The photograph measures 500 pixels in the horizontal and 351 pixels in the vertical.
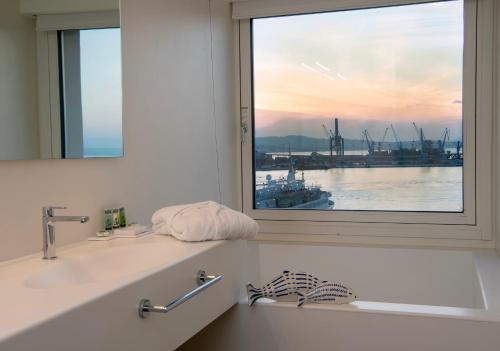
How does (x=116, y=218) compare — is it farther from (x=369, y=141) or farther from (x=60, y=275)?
(x=369, y=141)

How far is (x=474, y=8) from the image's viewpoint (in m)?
3.05

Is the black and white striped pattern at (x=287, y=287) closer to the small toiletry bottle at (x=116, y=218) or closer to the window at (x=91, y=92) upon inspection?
the small toiletry bottle at (x=116, y=218)

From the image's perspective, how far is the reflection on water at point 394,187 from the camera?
320cm

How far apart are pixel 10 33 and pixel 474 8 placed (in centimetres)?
247

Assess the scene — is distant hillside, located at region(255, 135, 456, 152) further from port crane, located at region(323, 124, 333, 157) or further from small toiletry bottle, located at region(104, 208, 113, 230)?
small toiletry bottle, located at region(104, 208, 113, 230)

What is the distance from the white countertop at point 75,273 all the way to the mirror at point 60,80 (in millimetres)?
324

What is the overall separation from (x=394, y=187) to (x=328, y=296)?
4.58 feet

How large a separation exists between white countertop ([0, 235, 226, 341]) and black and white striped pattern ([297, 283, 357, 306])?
42 cm

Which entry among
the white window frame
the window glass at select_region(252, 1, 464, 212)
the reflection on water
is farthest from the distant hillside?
the white window frame

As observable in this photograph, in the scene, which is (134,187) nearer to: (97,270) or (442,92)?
(97,270)

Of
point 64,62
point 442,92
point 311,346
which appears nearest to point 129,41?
point 64,62

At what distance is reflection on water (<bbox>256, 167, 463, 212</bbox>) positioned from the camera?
3.20m

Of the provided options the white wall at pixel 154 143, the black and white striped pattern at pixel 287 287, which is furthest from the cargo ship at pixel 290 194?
the black and white striped pattern at pixel 287 287

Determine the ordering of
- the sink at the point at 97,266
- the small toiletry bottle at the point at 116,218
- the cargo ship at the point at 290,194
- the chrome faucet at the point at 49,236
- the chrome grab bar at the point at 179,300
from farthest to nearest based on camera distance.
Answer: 1. the cargo ship at the point at 290,194
2. the small toiletry bottle at the point at 116,218
3. the chrome faucet at the point at 49,236
4. the sink at the point at 97,266
5. the chrome grab bar at the point at 179,300
